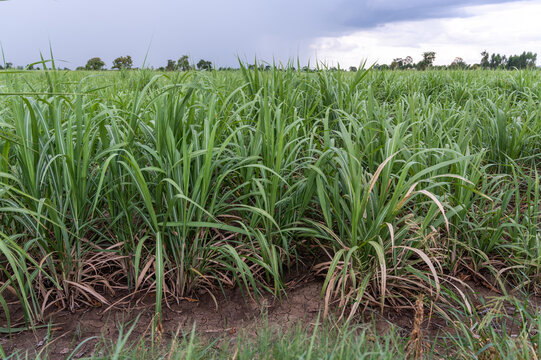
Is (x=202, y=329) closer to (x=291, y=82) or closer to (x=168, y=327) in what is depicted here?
(x=168, y=327)

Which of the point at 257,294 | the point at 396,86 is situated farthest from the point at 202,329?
the point at 396,86

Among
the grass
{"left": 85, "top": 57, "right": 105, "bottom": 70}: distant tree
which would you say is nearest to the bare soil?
the grass

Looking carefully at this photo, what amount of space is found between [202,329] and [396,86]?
3.32 m

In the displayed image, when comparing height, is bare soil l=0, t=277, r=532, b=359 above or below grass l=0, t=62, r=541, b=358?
below

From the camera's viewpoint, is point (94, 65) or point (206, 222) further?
point (94, 65)

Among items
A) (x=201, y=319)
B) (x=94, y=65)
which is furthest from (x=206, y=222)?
(x=94, y=65)

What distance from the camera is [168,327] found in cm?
154

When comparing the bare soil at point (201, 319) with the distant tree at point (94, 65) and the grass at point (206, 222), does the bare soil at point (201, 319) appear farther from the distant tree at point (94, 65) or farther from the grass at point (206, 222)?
the distant tree at point (94, 65)

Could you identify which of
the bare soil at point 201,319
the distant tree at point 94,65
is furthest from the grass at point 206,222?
the distant tree at point 94,65

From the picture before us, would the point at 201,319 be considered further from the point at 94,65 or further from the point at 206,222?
the point at 94,65

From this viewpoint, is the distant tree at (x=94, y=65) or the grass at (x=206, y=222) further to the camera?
the distant tree at (x=94, y=65)

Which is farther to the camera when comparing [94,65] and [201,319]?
[94,65]

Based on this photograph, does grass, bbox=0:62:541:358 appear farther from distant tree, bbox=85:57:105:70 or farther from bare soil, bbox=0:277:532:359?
distant tree, bbox=85:57:105:70

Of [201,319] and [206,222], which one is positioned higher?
[206,222]
